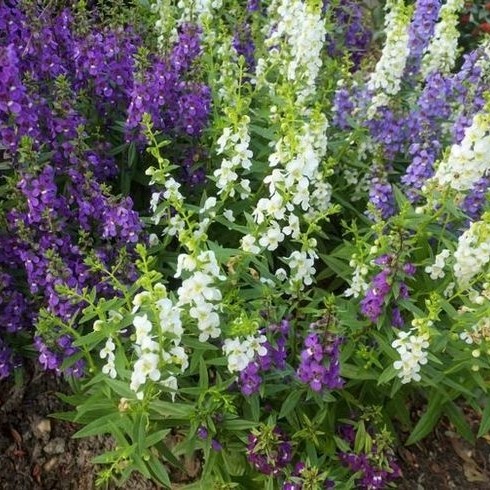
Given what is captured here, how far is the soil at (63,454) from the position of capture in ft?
12.8

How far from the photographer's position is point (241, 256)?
10.9ft

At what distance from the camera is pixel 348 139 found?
4.43 metres

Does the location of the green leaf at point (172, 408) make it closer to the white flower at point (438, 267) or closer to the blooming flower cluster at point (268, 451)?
the blooming flower cluster at point (268, 451)

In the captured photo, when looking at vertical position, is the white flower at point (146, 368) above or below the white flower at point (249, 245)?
below

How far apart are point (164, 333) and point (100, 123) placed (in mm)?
1791

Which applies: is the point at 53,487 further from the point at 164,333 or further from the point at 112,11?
the point at 112,11

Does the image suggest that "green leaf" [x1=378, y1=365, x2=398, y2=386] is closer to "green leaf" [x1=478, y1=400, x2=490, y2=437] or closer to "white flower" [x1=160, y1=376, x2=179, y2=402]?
"green leaf" [x1=478, y1=400, x2=490, y2=437]

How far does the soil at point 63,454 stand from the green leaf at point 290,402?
1.00 metres

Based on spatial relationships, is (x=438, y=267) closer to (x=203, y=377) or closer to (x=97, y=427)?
(x=203, y=377)

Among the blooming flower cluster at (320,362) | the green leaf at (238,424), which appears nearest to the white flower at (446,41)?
the blooming flower cluster at (320,362)

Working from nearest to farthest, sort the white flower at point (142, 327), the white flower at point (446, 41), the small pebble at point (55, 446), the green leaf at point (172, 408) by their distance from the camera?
the white flower at point (142, 327) → the green leaf at point (172, 408) → the small pebble at point (55, 446) → the white flower at point (446, 41)

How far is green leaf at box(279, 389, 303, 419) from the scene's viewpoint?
3314 mm

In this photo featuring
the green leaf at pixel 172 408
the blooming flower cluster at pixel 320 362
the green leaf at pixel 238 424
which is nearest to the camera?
the blooming flower cluster at pixel 320 362

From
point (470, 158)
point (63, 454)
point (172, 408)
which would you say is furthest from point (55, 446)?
point (470, 158)
